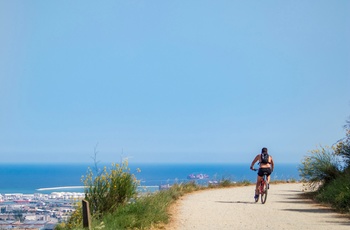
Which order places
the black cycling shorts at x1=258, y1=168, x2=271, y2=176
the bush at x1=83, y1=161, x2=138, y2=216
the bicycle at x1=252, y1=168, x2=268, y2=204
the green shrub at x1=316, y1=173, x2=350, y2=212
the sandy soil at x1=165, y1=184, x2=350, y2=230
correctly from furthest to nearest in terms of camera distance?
1. the black cycling shorts at x1=258, y1=168, x2=271, y2=176
2. the bicycle at x1=252, y1=168, x2=268, y2=204
3. the green shrub at x1=316, y1=173, x2=350, y2=212
4. the bush at x1=83, y1=161, x2=138, y2=216
5. the sandy soil at x1=165, y1=184, x2=350, y2=230

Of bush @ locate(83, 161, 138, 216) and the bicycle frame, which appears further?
the bicycle frame

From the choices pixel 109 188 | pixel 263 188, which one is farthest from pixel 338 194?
pixel 109 188

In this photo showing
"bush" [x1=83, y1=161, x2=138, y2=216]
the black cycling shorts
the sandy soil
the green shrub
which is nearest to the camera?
the sandy soil

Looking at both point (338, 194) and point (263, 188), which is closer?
point (338, 194)

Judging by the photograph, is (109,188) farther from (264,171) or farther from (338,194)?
(338,194)

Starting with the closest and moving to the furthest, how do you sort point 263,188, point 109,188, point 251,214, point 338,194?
point 109,188 < point 251,214 < point 338,194 < point 263,188

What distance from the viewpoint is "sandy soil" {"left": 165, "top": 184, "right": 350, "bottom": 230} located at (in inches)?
633

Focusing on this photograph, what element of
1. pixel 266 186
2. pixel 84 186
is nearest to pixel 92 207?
pixel 84 186

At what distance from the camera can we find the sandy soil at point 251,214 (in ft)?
52.7

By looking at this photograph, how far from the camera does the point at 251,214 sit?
1859cm

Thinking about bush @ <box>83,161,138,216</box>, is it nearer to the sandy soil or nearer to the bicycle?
the sandy soil

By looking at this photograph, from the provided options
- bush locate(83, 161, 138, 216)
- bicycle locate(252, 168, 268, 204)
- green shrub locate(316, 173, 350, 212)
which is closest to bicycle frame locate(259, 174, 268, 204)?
bicycle locate(252, 168, 268, 204)

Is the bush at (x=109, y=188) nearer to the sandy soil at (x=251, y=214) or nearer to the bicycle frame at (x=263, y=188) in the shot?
the sandy soil at (x=251, y=214)

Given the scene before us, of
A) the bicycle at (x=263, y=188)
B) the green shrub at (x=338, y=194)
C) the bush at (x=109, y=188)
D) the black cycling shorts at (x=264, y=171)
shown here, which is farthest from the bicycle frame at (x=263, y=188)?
the bush at (x=109, y=188)
